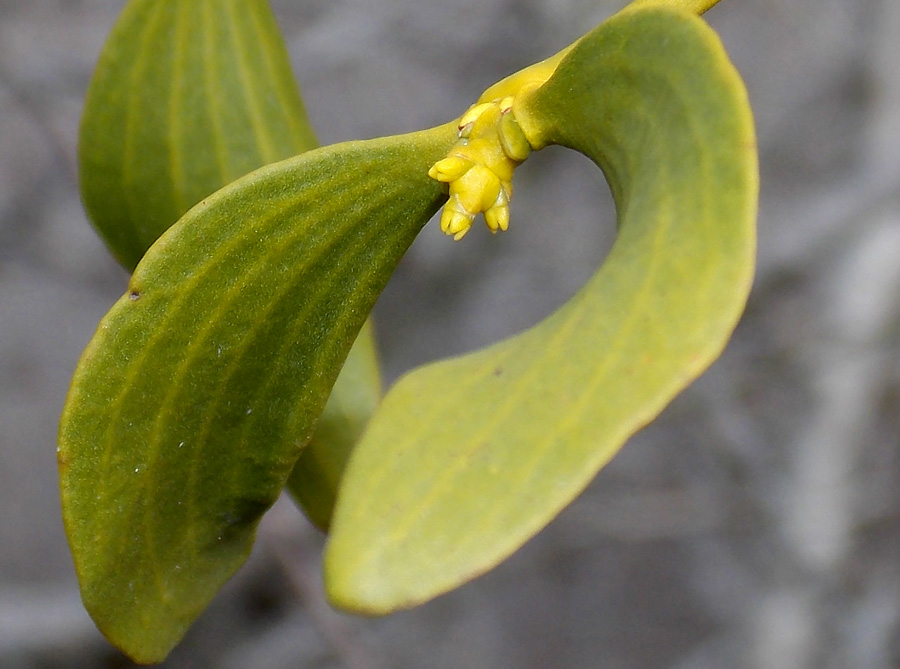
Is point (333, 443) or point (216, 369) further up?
point (216, 369)

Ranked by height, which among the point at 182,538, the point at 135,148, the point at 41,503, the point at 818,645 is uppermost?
the point at 135,148


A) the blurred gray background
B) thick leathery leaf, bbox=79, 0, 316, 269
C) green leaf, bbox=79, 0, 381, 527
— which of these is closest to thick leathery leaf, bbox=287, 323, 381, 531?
green leaf, bbox=79, 0, 381, 527

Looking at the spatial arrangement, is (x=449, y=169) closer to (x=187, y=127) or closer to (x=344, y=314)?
(x=344, y=314)

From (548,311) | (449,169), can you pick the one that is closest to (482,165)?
(449,169)

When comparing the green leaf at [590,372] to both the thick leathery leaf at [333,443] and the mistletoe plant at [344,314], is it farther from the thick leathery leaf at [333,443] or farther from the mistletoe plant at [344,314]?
the thick leathery leaf at [333,443]

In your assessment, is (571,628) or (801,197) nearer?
(801,197)

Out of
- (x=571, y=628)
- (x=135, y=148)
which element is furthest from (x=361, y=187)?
(x=571, y=628)

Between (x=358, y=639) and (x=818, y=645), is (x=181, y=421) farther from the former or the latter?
(x=818, y=645)
